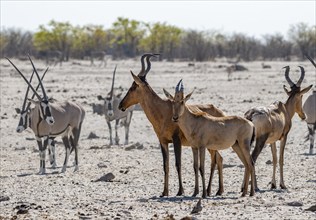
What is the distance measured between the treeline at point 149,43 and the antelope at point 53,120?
59026 millimetres

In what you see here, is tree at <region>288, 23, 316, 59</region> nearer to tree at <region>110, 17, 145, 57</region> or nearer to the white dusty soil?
tree at <region>110, 17, 145, 57</region>

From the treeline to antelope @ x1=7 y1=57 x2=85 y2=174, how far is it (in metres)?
59.0

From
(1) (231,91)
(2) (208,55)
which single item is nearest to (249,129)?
(1) (231,91)

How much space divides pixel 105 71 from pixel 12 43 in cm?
3640

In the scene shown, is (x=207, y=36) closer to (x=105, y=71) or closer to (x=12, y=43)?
(x=12, y=43)

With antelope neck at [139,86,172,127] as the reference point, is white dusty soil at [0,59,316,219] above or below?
below

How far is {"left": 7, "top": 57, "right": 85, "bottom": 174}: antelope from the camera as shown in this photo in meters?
18.7

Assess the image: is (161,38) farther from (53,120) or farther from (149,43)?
(53,120)

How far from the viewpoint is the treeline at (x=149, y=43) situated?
86.0 m

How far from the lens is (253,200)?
12.7 m

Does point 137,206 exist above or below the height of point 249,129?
below

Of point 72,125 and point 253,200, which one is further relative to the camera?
point 72,125

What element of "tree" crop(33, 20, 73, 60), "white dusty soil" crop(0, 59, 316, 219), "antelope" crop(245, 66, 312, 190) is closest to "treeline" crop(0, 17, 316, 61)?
"tree" crop(33, 20, 73, 60)

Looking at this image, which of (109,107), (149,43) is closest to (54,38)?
(149,43)
